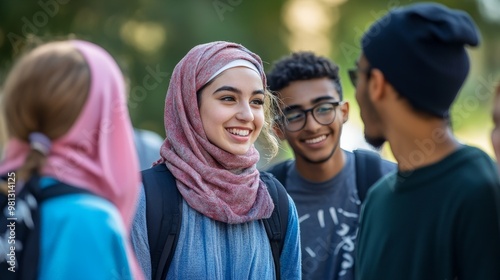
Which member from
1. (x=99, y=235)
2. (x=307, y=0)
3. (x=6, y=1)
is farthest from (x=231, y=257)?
(x=307, y=0)

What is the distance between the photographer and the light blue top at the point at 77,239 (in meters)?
2.33

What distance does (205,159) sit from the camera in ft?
12.5

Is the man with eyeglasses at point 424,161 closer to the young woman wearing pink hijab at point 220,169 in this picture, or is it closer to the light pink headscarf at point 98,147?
the young woman wearing pink hijab at point 220,169

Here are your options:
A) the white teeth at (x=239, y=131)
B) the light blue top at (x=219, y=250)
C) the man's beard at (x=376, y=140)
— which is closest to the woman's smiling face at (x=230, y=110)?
the white teeth at (x=239, y=131)

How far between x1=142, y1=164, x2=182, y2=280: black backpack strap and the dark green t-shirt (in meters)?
0.83

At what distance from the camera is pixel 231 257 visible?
12.0 ft

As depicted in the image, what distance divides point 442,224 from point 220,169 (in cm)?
123

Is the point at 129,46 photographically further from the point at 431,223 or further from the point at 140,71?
the point at 431,223

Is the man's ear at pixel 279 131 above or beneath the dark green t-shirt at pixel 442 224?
above

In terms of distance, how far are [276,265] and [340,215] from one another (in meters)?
0.96

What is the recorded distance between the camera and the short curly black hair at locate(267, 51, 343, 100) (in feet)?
16.7

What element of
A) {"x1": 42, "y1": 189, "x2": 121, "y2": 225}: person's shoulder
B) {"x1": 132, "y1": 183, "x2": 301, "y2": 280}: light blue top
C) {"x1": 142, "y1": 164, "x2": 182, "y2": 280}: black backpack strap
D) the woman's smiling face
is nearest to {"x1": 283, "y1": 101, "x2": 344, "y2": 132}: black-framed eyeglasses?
the woman's smiling face

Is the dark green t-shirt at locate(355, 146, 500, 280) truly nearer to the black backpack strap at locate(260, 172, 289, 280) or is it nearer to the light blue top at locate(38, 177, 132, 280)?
the black backpack strap at locate(260, 172, 289, 280)

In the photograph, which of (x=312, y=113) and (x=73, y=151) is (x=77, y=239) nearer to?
(x=73, y=151)
